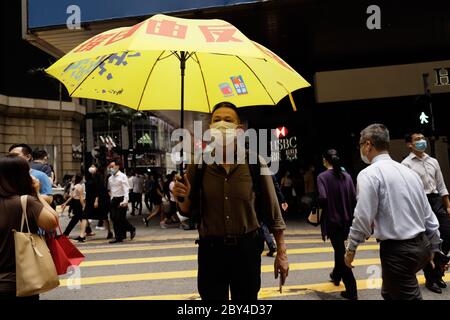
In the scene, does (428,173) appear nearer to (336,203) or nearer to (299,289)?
(336,203)

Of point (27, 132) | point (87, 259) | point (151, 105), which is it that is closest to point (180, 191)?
point (151, 105)

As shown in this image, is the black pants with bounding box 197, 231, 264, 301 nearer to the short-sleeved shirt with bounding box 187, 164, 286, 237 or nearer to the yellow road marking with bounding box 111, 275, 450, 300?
the short-sleeved shirt with bounding box 187, 164, 286, 237

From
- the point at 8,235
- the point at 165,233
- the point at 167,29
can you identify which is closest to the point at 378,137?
the point at 167,29

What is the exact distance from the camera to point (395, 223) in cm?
307

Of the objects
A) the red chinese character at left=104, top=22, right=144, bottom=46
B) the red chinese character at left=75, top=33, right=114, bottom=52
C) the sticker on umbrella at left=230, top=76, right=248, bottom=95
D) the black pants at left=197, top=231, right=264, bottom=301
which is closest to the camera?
the black pants at left=197, top=231, right=264, bottom=301

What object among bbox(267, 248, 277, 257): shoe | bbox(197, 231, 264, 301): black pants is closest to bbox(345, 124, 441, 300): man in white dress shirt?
bbox(197, 231, 264, 301): black pants

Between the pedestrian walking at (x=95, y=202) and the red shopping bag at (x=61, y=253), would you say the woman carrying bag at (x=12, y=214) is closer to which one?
the red shopping bag at (x=61, y=253)

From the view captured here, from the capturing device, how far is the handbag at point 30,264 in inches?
109

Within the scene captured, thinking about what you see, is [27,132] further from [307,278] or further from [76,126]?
[307,278]

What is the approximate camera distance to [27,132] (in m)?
31.2

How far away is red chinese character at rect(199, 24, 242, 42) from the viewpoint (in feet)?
9.76

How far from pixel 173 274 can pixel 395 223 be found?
443 centimetres

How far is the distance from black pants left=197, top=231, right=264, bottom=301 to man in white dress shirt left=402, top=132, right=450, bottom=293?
3.37 metres

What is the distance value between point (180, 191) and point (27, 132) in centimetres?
3172
